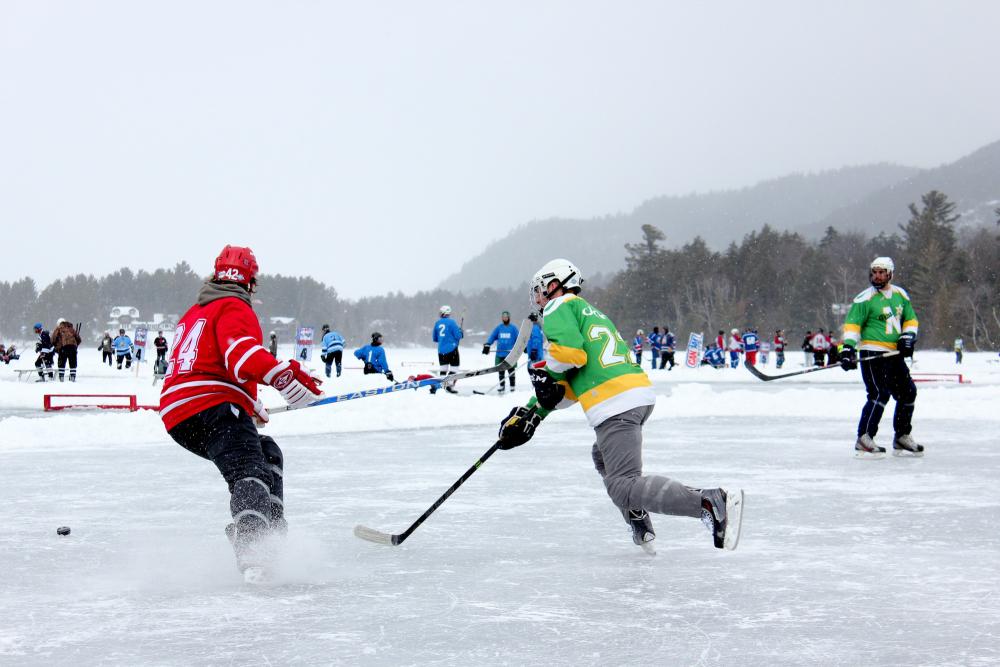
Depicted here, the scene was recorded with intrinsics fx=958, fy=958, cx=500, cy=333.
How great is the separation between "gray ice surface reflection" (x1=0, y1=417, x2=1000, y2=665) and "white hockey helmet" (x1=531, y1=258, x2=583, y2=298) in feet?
3.65

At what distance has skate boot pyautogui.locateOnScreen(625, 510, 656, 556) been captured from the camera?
394cm

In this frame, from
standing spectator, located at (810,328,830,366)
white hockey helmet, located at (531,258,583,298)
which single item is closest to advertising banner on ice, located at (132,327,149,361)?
standing spectator, located at (810,328,830,366)

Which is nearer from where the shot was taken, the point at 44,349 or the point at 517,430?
the point at 517,430

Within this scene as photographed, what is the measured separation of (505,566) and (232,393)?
124cm

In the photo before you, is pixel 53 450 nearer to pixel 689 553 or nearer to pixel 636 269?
pixel 689 553

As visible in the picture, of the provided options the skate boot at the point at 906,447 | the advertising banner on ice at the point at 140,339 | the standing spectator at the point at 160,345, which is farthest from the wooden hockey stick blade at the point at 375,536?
the advertising banner on ice at the point at 140,339

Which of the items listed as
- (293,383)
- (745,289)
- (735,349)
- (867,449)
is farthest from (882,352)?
(745,289)

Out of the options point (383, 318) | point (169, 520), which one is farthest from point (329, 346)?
point (383, 318)

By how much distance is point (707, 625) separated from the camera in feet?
9.50

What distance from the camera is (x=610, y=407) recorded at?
375 cm

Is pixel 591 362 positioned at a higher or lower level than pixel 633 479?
higher

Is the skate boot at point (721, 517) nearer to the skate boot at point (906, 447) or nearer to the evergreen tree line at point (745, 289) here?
the skate boot at point (906, 447)

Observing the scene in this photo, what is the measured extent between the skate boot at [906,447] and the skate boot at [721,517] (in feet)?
14.1

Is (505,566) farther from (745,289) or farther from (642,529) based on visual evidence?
(745,289)
